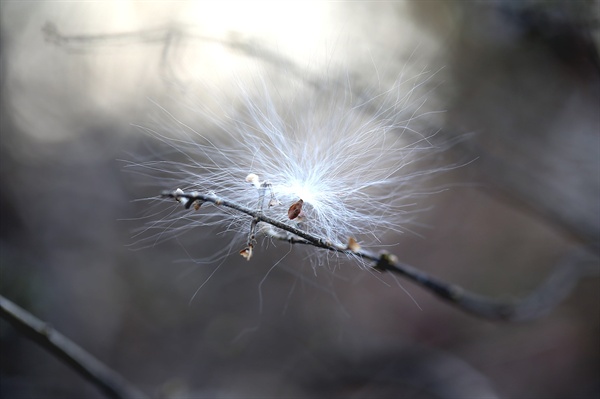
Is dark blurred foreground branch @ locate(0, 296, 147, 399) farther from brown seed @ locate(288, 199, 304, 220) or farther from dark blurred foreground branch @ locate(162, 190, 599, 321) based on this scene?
brown seed @ locate(288, 199, 304, 220)

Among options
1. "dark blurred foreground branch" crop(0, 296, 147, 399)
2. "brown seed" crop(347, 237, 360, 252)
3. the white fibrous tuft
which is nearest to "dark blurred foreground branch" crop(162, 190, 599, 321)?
"brown seed" crop(347, 237, 360, 252)

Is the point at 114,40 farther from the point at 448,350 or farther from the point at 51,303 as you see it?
the point at 448,350

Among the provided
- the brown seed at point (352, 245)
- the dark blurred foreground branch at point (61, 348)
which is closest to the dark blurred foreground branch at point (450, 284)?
the brown seed at point (352, 245)

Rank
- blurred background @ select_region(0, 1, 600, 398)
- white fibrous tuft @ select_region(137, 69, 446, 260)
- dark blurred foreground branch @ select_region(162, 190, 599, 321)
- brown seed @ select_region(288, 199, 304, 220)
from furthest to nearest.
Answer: blurred background @ select_region(0, 1, 600, 398), white fibrous tuft @ select_region(137, 69, 446, 260), brown seed @ select_region(288, 199, 304, 220), dark blurred foreground branch @ select_region(162, 190, 599, 321)

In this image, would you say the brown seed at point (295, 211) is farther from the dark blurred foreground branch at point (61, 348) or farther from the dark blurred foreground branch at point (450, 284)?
the dark blurred foreground branch at point (61, 348)

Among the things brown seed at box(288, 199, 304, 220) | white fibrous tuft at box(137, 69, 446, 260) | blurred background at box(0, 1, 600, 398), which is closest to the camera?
→ brown seed at box(288, 199, 304, 220)

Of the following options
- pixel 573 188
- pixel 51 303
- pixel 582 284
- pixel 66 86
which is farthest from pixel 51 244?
pixel 582 284
